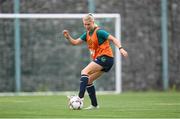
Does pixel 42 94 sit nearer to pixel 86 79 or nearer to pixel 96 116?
pixel 86 79

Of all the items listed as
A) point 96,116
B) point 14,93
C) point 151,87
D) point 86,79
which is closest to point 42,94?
point 14,93

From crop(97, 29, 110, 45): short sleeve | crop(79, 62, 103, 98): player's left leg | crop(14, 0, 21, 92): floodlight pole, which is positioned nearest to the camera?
crop(79, 62, 103, 98): player's left leg

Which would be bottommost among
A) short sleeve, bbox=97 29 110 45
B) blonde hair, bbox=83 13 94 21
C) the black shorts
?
the black shorts

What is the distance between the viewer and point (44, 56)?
23188mm

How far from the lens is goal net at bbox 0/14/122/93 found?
22.9 m

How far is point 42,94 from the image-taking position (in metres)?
22.8

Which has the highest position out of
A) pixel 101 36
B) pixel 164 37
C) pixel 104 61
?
pixel 101 36

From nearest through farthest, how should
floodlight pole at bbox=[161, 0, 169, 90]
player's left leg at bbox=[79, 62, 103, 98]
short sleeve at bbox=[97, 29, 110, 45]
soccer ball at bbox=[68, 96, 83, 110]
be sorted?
1. soccer ball at bbox=[68, 96, 83, 110]
2. player's left leg at bbox=[79, 62, 103, 98]
3. short sleeve at bbox=[97, 29, 110, 45]
4. floodlight pole at bbox=[161, 0, 169, 90]

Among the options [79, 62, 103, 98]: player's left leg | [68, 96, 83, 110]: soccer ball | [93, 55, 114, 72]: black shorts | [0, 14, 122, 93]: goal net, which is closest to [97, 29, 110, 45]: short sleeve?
[93, 55, 114, 72]: black shorts

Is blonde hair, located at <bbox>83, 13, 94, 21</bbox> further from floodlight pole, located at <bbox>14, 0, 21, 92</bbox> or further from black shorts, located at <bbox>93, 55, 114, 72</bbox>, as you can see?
floodlight pole, located at <bbox>14, 0, 21, 92</bbox>

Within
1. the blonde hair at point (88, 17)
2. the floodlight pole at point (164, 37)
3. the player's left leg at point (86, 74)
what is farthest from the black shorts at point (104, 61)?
the floodlight pole at point (164, 37)

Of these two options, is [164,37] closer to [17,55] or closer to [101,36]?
[17,55]

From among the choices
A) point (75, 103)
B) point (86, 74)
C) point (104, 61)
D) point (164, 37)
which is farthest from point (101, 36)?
point (164, 37)

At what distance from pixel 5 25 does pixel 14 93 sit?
213cm
